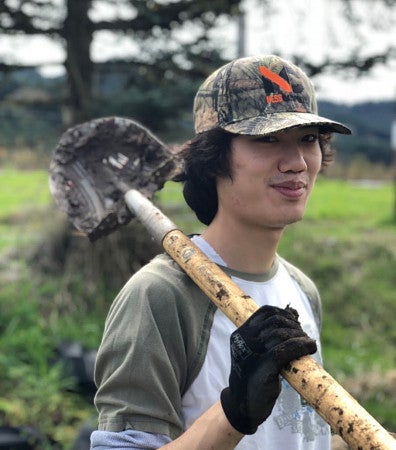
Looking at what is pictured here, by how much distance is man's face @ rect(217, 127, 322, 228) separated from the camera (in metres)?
2.07

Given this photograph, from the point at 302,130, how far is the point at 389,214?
30.1ft

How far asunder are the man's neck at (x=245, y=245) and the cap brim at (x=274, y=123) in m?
0.26

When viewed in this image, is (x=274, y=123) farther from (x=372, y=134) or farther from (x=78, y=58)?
(x=372, y=134)

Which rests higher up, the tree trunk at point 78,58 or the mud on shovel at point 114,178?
the mud on shovel at point 114,178

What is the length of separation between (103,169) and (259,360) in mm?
1349

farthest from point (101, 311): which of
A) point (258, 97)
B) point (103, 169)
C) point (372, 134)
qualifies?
point (372, 134)

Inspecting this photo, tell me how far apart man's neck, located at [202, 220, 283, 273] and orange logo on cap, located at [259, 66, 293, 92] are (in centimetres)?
36

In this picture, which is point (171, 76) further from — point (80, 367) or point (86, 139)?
point (86, 139)

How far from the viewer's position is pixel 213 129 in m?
2.16

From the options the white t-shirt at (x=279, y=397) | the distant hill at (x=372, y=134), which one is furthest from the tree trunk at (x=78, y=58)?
the distant hill at (x=372, y=134)

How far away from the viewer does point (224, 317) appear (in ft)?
6.74

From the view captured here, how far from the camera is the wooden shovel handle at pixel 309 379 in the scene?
1600 millimetres

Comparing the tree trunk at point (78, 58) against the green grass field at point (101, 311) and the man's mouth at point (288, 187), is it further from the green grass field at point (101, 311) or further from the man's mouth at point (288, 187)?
the man's mouth at point (288, 187)

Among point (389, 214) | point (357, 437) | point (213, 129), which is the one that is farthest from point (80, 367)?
point (389, 214)
